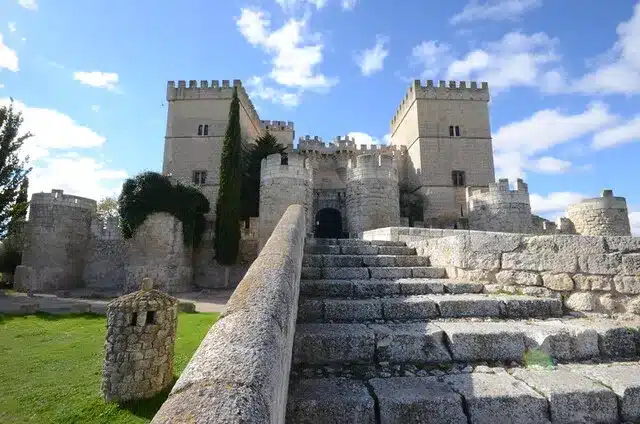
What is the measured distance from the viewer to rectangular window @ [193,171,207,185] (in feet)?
78.6

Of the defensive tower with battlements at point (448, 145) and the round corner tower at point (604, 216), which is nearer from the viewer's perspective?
the round corner tower at point (604, 216)

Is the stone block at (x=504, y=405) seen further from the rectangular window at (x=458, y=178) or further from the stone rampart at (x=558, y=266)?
the rectangular window at (x=458, y=178)

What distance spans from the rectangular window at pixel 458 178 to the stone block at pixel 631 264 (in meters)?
22.3

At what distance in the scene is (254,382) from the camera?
50.1 inches

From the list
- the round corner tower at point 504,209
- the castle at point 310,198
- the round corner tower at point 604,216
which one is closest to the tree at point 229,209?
the castle at point 310,198

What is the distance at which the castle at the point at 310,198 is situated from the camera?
17.8 metres

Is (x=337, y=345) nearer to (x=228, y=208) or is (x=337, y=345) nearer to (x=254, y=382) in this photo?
(x=254, y=382)

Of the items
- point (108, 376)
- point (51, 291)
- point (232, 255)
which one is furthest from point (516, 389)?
point (51, 291)

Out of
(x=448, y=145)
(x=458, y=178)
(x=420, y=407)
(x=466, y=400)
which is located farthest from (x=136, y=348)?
(x=448, y=145)

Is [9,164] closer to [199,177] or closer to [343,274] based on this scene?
[199,177]

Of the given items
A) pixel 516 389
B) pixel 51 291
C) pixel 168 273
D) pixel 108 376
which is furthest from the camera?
pixel 51 291

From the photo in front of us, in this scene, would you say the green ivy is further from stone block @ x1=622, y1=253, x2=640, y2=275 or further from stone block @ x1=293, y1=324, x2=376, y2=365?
stone block @ x1=622, y1=253, x2=640, y2=275

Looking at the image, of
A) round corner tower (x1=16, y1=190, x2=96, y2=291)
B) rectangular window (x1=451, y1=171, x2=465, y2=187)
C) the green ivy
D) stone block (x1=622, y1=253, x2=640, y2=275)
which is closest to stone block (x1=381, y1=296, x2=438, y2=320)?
stone block (x1=622, y1=253, x2=640, y2=275)

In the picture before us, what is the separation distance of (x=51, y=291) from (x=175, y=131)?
12423mm
